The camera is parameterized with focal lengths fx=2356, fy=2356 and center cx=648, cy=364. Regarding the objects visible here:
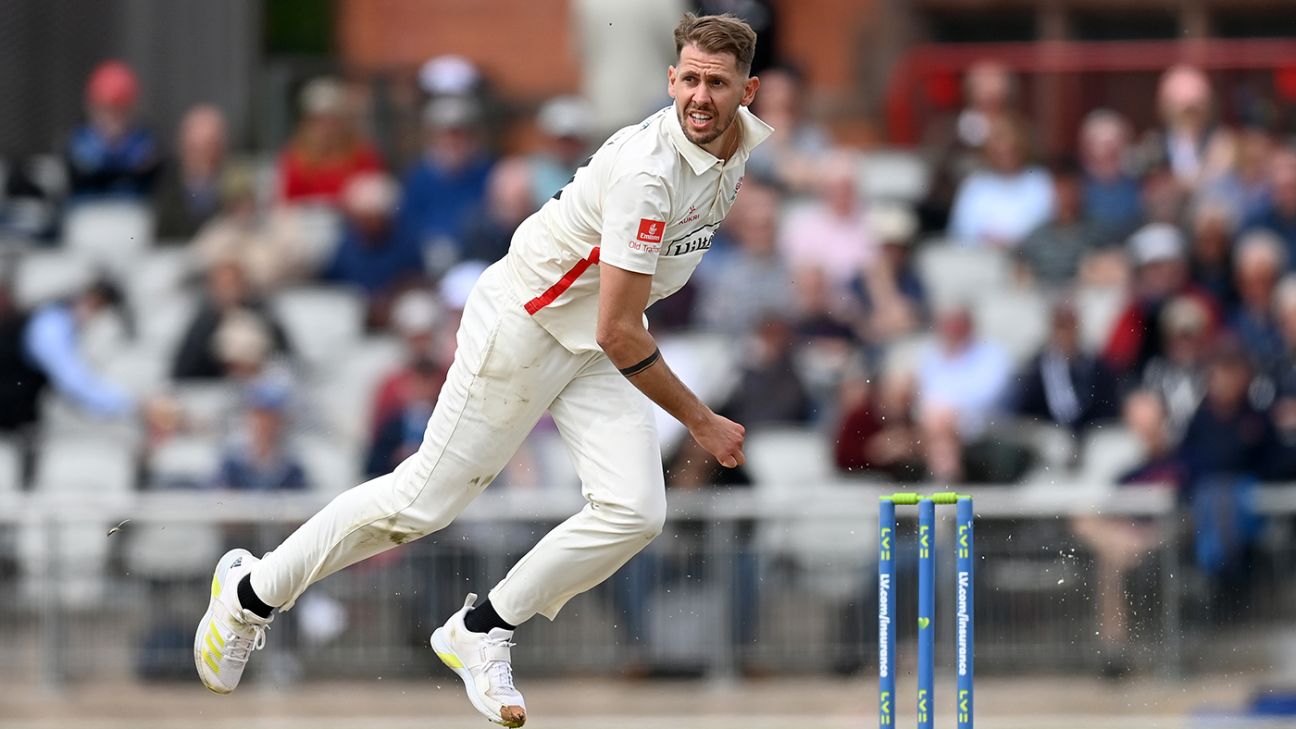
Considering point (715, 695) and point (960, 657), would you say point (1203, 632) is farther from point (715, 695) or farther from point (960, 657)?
point (960, 657)

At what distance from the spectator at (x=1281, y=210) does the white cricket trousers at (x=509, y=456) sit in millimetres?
6165

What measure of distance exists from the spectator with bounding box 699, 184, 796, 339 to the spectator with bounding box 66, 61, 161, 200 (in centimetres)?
408

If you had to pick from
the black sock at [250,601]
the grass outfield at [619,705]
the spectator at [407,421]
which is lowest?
the grass outfield at [619,705]

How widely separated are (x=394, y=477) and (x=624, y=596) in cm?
385

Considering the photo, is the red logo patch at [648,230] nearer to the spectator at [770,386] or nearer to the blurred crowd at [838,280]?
the blurred crowd at [838,280]

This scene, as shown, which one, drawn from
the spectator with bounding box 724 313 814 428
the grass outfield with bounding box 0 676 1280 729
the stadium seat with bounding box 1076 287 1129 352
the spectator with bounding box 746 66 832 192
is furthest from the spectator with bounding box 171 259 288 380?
the stadium seat with bounding box 1076 287 1129 352

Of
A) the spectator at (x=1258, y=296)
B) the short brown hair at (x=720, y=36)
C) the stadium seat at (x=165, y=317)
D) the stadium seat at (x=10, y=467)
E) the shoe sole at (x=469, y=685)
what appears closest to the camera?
the short brown hair at (x=720, y=36)

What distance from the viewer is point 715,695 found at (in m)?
11.8

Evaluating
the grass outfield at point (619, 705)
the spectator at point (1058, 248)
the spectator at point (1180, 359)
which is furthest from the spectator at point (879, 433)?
the spectator at point (1058, 248)

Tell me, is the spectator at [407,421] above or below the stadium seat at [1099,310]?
below

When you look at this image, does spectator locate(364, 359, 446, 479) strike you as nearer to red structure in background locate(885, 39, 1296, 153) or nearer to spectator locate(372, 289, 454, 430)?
spectator locate(372, 289, 454, 430)

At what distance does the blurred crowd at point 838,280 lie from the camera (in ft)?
39.9

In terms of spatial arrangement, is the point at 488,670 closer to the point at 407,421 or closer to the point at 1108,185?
the point at 407,421

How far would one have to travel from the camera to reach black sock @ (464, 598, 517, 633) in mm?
8281
